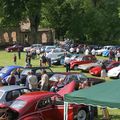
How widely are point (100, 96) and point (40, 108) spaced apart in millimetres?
4733

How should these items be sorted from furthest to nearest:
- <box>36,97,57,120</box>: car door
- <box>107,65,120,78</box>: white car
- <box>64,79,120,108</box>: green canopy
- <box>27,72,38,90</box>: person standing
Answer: <box>107,65,120,78</box>: white car → <box>27,72,38,90</box>: person standing → <box>36,97,57,120</box>: car door → <box>64,79,120,108</box>: green canopy

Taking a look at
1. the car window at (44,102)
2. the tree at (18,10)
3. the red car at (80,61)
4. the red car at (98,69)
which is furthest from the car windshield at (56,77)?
the tree at (18,10)

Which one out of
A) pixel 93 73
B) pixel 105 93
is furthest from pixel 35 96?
pixel 93 73

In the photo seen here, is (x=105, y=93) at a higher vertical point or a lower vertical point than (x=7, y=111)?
higher

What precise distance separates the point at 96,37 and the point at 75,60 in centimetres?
3878

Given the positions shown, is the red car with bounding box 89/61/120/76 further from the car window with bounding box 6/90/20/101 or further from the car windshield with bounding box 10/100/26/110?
the car windshield with bounding box 10/100/26/110

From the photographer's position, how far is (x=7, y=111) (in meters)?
15.7

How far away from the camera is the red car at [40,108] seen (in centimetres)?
1608

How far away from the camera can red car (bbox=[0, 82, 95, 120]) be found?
16078 mm

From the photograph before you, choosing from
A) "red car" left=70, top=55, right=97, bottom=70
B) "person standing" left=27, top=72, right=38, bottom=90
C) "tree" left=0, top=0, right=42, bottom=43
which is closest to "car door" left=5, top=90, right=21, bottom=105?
"person standing" left=27, top=72, right=38, bottom=90

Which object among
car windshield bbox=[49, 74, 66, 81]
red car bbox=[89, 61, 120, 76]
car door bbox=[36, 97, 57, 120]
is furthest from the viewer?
red car bbox=[89, 61, 120, 76]

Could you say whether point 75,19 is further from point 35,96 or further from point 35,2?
point 35,96

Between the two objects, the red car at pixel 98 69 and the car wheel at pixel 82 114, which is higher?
the car wheel at pixel 82 114

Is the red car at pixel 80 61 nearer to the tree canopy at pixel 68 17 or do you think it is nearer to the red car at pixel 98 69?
the red car at pixel 98 69
